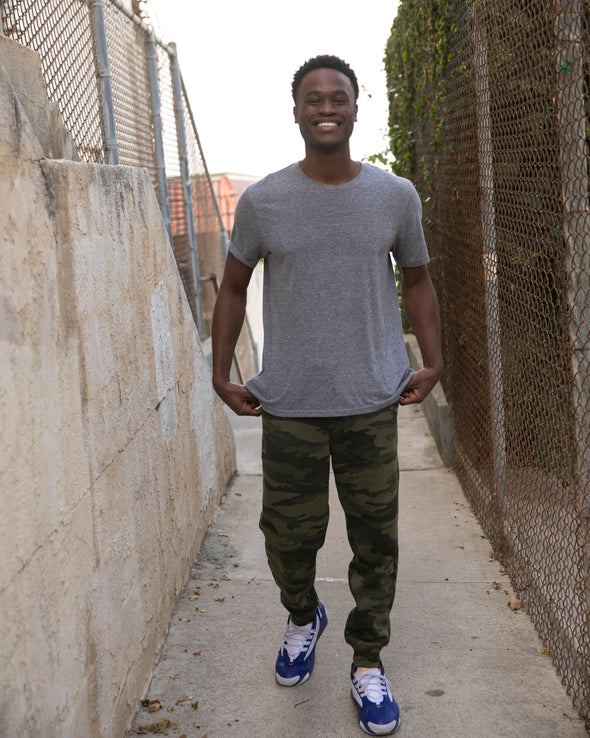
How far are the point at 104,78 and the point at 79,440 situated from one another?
2.55 metres

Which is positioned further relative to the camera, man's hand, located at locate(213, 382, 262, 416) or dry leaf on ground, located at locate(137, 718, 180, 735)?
man's hand, located at locate(213, 382, 262, 416)

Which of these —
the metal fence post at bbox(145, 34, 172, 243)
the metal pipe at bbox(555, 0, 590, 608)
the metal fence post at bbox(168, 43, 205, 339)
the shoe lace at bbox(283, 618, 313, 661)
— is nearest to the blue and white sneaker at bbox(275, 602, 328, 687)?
the shoe lace at bbox(283, 618, 313, 661)

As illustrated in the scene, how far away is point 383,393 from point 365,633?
83cm

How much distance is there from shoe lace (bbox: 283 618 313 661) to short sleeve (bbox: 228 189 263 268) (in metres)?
1.32

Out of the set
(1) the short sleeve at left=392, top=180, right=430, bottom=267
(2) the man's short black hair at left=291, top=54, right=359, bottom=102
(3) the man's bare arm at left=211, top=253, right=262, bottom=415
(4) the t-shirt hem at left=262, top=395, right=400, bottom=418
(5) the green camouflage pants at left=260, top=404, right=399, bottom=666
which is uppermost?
(2) the man's short black hair at left=291, top=54, right=359, bottom=102

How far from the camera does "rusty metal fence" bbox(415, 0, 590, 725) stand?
2.89 m

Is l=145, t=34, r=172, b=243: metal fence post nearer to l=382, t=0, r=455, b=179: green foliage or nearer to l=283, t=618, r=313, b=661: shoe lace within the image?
l=382, t=0, r=455, b=179: green foliage

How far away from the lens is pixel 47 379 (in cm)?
223

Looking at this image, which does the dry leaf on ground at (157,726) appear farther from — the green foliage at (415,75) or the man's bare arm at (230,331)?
the green foliage at (415,75)

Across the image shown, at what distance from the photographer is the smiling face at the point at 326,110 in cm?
276

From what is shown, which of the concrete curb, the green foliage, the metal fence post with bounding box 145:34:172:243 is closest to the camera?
the green foliage

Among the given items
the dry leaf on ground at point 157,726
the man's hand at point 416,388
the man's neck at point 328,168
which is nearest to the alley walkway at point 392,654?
the dry leaf on ground at point 157,726

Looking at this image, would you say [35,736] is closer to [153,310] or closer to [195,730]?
[195,730]

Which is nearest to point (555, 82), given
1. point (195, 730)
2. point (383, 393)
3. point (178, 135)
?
point (383, 393)
